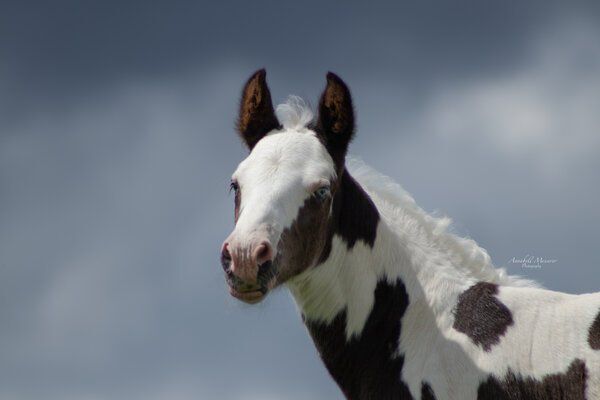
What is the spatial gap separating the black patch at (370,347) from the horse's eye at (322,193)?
89 cm

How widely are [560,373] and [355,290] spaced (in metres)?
1.76

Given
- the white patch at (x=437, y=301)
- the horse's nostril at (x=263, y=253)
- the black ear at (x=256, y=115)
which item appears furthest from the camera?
the black ear at (x=256, y=115)

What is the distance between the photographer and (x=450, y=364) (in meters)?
7.33

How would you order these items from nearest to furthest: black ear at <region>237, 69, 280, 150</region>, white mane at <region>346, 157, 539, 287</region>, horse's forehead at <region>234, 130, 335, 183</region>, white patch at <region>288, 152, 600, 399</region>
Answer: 1. white patch at <region>288, 152, 600, 399</region>
2. horse's forehead at <region>234, 130, 335, 183</region>
3. white mane at <region>346, 157, 539, 287</region>
4. black ear at <region>237, 69, 280, 150</region>

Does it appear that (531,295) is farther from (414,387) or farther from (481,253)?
(414,387)

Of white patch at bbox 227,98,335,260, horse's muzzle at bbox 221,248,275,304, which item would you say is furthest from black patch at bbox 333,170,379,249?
horse's muzzle at bbox 221,248,275,304

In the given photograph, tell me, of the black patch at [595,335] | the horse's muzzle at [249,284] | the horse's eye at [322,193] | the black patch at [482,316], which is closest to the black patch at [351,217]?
the horse's eye at [322,193]

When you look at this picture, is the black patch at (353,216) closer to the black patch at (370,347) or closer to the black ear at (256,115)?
the black patch at (370,347)

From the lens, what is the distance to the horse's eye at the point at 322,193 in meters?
7.62

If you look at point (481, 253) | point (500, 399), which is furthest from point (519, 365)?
point (481, 253)

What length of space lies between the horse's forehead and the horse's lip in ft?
3.07

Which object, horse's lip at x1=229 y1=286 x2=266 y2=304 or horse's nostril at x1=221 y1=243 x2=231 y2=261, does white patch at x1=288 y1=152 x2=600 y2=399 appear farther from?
horse's nostril at x1=221 y1=243 x2=231 y2=261

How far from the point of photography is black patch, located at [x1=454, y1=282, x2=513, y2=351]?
742 cm

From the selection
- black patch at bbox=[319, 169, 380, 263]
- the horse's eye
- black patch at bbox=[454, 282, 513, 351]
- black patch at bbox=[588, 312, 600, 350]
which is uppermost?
the horse's eye
